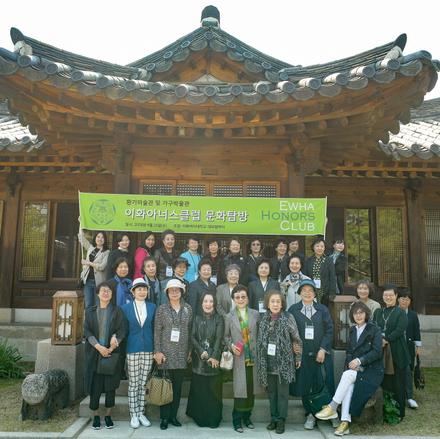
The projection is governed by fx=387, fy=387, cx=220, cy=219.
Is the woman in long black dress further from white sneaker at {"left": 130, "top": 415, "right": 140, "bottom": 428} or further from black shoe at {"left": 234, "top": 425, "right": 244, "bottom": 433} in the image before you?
white sneaker at {"left": 130, "top": 415, "right": 140, "bottom": 428}

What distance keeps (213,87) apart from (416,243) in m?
6.49

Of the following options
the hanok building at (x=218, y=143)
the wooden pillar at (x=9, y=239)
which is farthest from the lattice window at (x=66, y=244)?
the wooden pillar at (x=9, y=239)

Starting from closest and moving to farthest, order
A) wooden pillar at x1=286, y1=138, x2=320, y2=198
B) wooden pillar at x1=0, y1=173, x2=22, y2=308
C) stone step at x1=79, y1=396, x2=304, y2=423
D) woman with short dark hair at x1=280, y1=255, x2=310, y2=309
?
stone step at x1=79, y1=396, x2=304, y2=423 < woman with short dark hair at x1=280, y1=255, x2=310, y2=309 < wooden pillar at x1=286, y1=138, x2=320, y2=198 < wooden pillar at x1=0, y1=173, x2=22, y2=308

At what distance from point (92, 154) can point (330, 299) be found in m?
5.49

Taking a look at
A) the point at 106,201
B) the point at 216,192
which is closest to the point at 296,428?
the point at 216,192

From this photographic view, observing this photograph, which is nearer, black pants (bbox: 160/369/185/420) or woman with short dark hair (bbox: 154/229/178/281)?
black pants (bbox: 160/369/185/420)

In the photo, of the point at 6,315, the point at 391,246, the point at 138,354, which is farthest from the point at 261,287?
the point at 6,315

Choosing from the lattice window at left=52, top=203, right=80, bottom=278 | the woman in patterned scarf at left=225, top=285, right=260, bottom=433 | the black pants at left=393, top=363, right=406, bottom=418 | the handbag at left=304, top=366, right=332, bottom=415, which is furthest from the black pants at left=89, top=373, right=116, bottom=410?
the lattice window at left=52, top=203, right=80, bottom=278

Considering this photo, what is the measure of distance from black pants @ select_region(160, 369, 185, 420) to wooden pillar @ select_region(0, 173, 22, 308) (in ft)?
19.8

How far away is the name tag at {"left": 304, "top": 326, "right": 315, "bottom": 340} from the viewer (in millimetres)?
5242

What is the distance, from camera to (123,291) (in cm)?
573

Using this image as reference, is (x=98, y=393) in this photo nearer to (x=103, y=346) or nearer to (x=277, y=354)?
(x=103, y=346)

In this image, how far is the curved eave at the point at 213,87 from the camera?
5055 millimetres

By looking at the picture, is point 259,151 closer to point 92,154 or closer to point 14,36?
point 92,154
